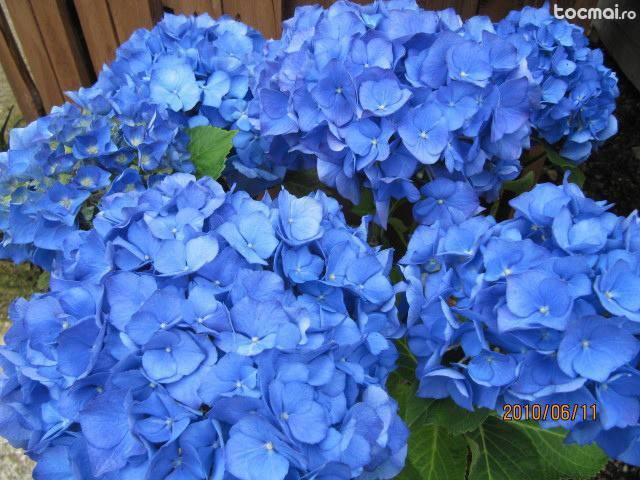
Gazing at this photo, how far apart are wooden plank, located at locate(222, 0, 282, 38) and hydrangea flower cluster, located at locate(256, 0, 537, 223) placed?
84cm

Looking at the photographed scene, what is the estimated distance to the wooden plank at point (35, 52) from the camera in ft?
8.48

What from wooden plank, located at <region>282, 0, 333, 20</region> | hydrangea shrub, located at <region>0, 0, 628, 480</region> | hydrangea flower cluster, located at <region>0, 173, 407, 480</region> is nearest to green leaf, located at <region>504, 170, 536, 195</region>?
hydrangea shrub, located at <region>0, 0, 628, 480</region>

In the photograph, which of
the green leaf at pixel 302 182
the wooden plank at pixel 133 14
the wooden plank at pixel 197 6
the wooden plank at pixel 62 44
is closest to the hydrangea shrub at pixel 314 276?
the green leaf at pixel 302 182

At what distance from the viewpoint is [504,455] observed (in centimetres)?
118

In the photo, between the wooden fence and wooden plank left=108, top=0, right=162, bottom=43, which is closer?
the wooden fence

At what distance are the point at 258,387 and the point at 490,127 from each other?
0.69 metres

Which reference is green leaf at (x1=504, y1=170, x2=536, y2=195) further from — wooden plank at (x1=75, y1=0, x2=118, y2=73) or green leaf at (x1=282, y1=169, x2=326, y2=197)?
wooden plank at (x1=75, y1=0, x2=118, y2=73)

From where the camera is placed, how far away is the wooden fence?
2012mm

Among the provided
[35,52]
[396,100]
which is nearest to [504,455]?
[396,100]

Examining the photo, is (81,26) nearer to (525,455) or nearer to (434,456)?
(434,456)

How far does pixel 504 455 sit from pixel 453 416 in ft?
0.79

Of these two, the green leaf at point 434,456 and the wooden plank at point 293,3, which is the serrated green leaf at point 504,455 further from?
the wooden plank at point 293,3

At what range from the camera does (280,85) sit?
1194mm

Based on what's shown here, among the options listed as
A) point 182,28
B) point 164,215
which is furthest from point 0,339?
point 164,215
